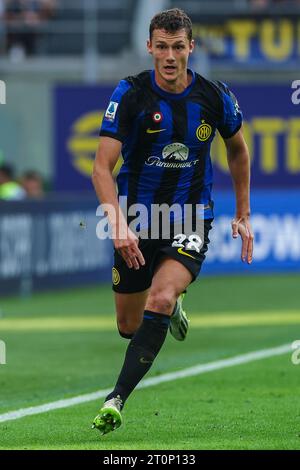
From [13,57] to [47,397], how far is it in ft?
64.0

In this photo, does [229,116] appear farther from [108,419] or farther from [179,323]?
[108,419]

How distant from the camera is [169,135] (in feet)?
26.9

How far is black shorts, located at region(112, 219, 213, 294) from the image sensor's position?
8125 mm

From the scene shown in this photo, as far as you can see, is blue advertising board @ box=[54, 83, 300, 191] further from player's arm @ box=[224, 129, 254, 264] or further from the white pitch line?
player's arm @ box=[224, 129, 254, 264]

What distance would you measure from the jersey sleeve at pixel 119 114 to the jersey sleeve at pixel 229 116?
676 millimetres

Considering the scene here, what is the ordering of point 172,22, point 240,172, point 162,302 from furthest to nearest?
point 240,172
point 172,22
point 162,302

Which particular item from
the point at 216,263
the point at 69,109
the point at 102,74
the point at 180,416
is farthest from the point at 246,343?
the point at 102,74

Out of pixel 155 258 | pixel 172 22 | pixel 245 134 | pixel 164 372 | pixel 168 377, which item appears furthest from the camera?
pixel 245 134

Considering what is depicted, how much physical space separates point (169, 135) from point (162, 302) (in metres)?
1.11

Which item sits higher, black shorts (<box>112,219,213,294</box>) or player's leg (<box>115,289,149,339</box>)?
black shorts (<box>112,219,213,294</box>)

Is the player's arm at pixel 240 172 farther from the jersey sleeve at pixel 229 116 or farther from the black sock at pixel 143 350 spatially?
the black sock at pixel 143 350

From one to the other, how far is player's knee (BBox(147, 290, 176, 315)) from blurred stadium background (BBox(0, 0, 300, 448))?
757 centimetres

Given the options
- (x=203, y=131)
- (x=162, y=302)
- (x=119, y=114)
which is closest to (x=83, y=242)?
(x=203, y=131)

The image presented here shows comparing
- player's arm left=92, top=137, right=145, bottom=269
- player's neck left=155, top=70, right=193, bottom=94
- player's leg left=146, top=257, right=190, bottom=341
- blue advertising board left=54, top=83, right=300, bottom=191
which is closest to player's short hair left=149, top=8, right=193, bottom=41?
player's neck left=155, top=70, right=193, bottom=94
